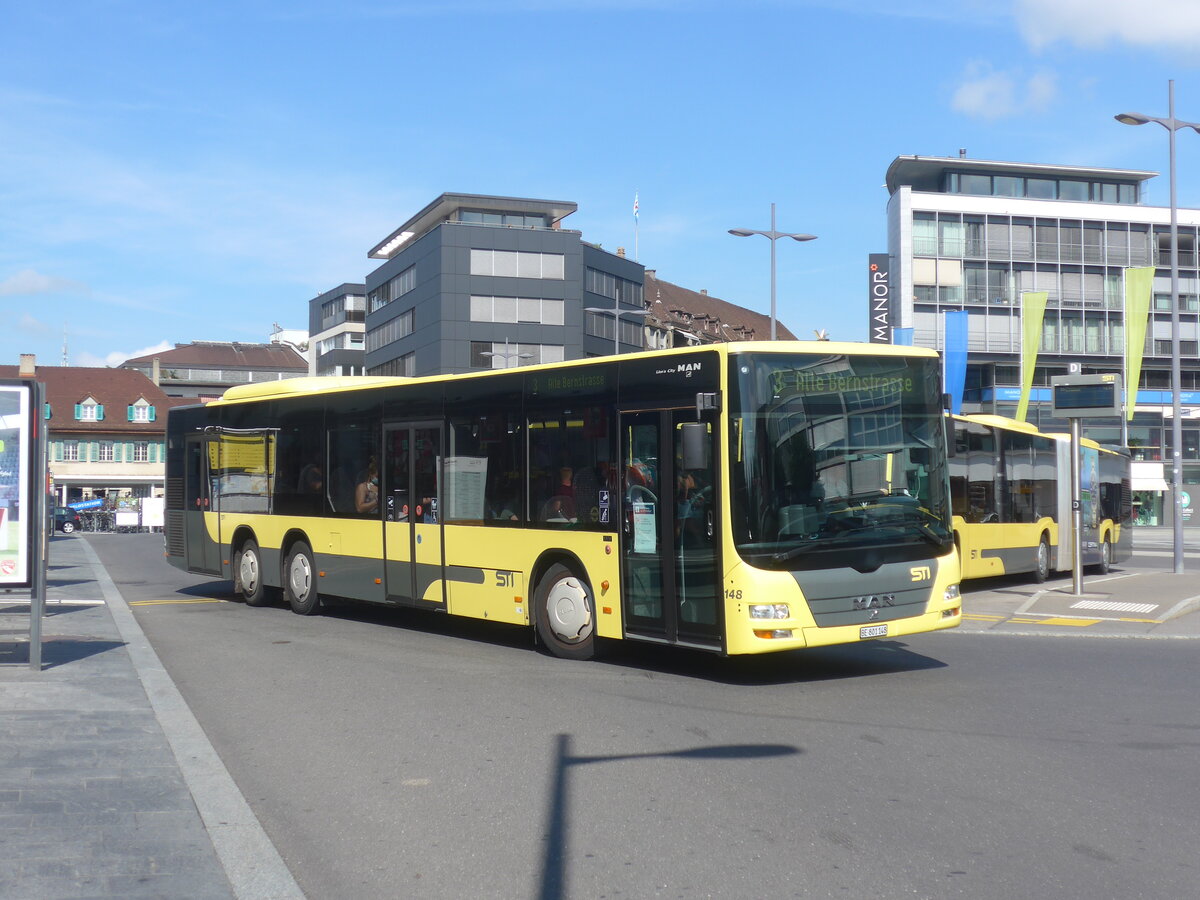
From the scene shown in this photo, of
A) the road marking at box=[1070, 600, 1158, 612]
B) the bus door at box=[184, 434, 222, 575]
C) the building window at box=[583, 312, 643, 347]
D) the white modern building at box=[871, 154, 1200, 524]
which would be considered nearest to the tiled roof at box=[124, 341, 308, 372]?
the building window at box=[583, 312, 643, 347]

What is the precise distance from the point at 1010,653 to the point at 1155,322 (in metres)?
63.3

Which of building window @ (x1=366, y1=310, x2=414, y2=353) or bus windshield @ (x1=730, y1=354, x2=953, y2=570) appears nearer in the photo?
bus windshield @ (x1=730, y1=354, x2=953, y2=570)

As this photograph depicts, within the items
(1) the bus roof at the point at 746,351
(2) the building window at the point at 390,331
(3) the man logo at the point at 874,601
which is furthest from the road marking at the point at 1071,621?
(2) the building window at the point at 390,331

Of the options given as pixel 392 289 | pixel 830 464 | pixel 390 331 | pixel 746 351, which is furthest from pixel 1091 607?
pixel 392 289

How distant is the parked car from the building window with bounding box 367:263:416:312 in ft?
80.3

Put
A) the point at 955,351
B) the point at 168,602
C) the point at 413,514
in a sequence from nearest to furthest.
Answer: the point at 413,514
the point at 168,602
the point at 955,351

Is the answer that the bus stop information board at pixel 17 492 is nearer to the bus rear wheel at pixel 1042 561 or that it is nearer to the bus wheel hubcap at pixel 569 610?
the bus wheel hubcap at pixel 569 610

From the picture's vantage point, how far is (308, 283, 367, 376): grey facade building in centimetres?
10731

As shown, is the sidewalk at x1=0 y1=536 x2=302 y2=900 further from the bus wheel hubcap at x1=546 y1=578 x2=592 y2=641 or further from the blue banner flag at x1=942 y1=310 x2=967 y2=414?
the blue banner flag at x1=942 y1=310 x2=967 y2=414

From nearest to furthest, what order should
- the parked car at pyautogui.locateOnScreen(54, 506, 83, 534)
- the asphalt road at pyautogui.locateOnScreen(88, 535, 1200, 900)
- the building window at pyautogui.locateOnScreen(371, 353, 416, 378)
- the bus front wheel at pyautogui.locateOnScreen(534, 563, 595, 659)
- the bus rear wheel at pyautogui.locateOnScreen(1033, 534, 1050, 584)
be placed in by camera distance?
the asphalt road at pyautogui.locateOnScreen(88, 535, 1200, 900) < the bus front wheel at pyautogui.locateOnScreen(534, 563, 595, 659) < the bus rear wheel at pyautogui.locateOnScreen(1033, 534, 1050, 584) < the parked car at pyautogui.locateOnScreen(54, 506, 83, 534) < the building window at pyautogui.locateOnScreen(371, 353, 416, 378)

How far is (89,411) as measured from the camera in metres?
95.4

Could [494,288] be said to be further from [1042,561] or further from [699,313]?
[1042,561]

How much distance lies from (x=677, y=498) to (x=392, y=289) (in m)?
77.0

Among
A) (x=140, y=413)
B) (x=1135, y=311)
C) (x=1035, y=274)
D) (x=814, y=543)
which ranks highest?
(x=1035, y=274)
